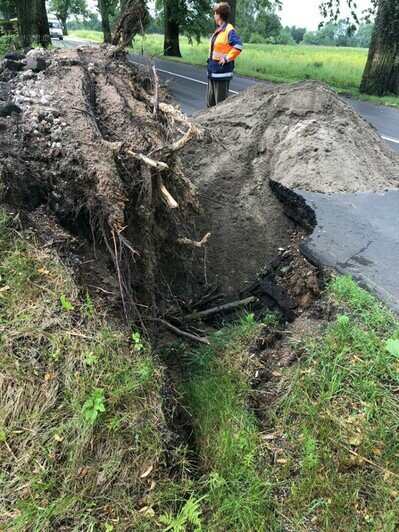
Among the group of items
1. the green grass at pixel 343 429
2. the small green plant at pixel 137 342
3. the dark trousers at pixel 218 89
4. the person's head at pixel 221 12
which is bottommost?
the green grass at pixel 343 429

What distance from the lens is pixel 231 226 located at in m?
5.70

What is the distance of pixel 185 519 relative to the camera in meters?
2.56

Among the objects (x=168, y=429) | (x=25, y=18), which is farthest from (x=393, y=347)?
(x=25, y=18)

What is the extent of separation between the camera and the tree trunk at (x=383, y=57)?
526 inches

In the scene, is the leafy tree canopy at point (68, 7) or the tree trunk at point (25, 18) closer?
the tree trunk at point (25, 18)

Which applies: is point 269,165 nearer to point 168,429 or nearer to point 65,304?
point 65,304

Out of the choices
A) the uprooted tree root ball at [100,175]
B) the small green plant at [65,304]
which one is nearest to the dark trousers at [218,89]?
the uprooted tree root ball at [100,175]

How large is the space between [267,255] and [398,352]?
8.10ft

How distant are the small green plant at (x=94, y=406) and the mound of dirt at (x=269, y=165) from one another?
8.62ft

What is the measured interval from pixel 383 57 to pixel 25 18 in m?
9.75

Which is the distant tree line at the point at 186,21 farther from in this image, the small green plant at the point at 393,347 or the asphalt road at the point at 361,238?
the small green plant at the point at 393,347

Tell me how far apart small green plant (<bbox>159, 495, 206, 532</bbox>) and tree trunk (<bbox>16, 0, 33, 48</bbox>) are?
37.9 ft

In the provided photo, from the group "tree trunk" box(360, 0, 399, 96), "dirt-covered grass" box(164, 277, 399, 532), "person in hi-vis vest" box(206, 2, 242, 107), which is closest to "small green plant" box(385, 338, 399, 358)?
"dirt-covered grass" box(164, 277, 399, 532)

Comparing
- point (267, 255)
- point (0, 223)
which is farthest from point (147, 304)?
point (267, 255)
